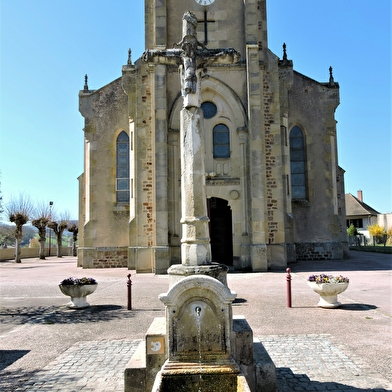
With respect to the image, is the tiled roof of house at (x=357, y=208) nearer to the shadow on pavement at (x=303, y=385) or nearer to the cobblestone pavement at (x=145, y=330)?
the cobblestone pavement at (x=145, y=330)

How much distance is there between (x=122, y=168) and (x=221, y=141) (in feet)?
20.0

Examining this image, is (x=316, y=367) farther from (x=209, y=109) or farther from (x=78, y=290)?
(x=209, y=109)

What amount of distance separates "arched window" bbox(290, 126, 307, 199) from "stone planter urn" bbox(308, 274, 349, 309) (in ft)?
41.8

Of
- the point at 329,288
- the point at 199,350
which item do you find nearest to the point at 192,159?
the point at 199,350

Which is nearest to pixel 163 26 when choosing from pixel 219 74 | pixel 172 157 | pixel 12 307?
pixel 219 74

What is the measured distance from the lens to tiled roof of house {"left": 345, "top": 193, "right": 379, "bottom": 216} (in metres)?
48.9

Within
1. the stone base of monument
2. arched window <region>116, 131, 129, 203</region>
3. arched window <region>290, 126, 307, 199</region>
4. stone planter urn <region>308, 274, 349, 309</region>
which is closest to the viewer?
the stone base of monument

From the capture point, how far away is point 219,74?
17.9 metres

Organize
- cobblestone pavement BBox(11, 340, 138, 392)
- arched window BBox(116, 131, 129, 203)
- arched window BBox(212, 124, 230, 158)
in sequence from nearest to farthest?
cobblestone pavement BBox(11, 340, 138, 392) → arched window BBox(212, 124, 230, 158) → arched window BBox(116, 131, 129, 203)

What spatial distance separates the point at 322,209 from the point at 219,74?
8.90 m

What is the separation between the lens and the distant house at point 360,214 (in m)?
48.8

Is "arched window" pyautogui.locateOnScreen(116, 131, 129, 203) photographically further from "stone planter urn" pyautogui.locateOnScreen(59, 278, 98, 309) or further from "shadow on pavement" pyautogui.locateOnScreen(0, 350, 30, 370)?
"shadow on pavement" pyautogui.locateOnScreen(0, 350, 30, 370)

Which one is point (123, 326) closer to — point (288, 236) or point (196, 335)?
point (196, 335)

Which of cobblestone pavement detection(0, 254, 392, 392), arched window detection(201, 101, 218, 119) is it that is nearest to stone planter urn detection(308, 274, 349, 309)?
cobblestone pavement detection(0, 254, 392, 392)
